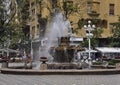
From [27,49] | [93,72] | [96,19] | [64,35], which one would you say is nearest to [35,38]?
[27,49]

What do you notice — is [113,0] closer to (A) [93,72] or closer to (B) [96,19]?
(B) [96,19]

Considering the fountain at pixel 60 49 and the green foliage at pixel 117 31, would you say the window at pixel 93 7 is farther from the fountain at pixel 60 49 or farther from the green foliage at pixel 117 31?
the fountain at pixel 60 49

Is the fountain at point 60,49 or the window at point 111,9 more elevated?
the window at point 111,9

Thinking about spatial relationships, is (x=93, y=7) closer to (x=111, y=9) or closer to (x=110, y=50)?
(x=111, y=9)

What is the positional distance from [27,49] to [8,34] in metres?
27.5

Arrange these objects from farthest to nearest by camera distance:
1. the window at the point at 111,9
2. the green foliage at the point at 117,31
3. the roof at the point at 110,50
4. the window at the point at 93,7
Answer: the window at the point at 111,9, the window at the point at 93,7, the roof at the point at 110,50, the green foliage at the point at 117,31

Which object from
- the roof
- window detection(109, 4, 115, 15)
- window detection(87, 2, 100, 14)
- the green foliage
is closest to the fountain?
the green foliage

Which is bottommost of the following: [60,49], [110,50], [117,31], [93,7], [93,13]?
[110,50]

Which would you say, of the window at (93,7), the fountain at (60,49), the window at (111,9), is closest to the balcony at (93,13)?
the window at (93,7)

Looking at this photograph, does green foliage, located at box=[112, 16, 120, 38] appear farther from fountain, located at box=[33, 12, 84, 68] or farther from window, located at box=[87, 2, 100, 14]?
fountain, located at box=[33, 12, 84, 68]

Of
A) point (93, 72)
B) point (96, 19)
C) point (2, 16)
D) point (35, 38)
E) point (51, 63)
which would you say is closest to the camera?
point (93, 72)

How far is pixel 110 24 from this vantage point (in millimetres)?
70438

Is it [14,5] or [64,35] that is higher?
[14,5]

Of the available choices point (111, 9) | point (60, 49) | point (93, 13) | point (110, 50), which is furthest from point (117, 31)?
point (60, 49)
